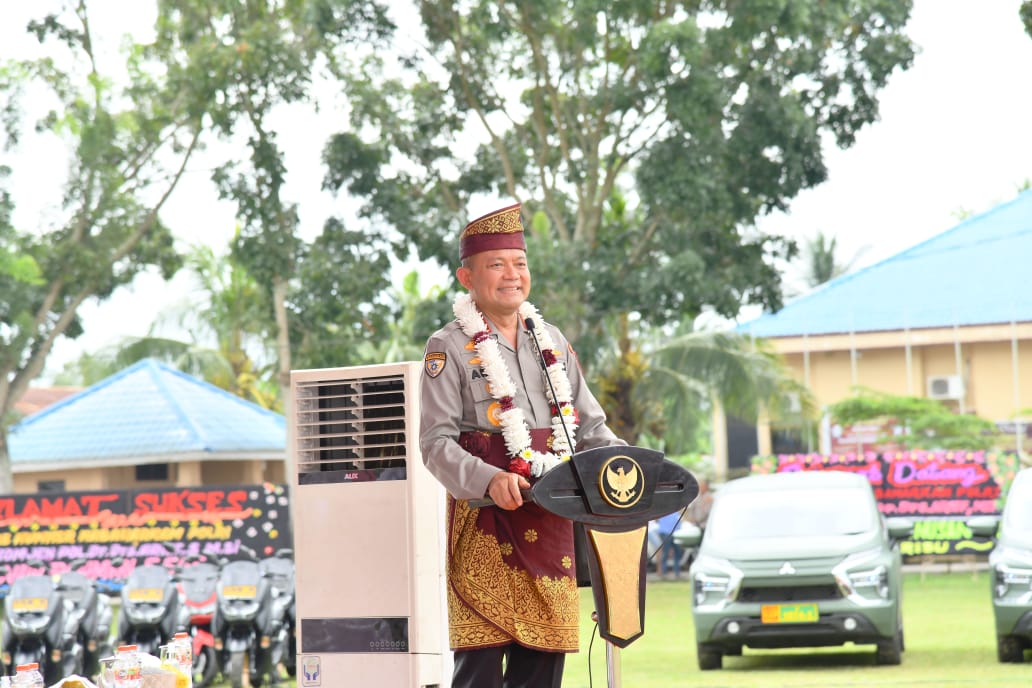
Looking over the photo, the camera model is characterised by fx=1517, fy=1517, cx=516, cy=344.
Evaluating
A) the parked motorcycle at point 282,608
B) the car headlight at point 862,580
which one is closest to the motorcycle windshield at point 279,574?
the parked motorcycle at point 282,608

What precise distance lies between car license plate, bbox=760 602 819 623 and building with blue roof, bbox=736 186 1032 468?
16509 millimetres

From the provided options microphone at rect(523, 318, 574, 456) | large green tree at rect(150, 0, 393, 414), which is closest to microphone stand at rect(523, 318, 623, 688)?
microphone at rect(523, 318, 574, 456)

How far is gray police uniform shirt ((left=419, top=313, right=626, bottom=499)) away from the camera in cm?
442

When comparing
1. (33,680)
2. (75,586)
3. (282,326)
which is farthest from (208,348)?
(33,680)

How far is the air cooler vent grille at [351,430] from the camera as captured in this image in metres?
6.14

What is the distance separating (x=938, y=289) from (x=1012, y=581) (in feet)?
68.1

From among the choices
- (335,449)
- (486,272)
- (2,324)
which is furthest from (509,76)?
(486,272)

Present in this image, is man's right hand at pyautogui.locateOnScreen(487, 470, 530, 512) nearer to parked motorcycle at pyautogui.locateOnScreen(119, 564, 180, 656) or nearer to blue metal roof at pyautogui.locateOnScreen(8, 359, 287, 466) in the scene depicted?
parked motorcycle at pyautogui.locateOnScreen(119, 564, 180, 656)

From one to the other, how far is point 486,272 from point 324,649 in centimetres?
223

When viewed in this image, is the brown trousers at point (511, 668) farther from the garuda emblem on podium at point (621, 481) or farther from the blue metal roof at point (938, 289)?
the blue metal roof at point (938, 289)

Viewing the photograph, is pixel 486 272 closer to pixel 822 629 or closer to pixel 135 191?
pixel 822 629

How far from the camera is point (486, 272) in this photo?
4.70m

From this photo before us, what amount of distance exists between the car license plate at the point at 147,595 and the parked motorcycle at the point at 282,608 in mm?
768

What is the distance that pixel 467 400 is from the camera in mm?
4660
